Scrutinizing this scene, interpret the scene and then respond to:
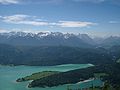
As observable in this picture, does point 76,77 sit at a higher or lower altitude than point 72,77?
lower

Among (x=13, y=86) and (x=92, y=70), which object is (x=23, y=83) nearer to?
(x=13, y=86)

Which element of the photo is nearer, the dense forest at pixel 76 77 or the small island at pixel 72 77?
the dense forest at pixel 76 77

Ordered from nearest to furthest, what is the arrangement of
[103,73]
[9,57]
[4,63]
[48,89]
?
[48,89]
[103,73]
[4,63]
[9,57]

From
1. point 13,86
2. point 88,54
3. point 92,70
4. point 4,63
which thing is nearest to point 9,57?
point 4,63

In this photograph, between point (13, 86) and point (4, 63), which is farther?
point (4, 63)

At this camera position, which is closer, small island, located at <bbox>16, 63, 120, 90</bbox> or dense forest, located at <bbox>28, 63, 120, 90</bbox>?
dense forest, located at <bbox>28, 63, 120, 90</bbox>

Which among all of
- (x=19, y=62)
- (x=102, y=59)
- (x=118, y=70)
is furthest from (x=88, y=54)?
(x=118, y=70)

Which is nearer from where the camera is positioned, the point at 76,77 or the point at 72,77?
the point at 72,77

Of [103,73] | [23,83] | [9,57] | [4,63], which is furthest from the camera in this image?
[9,57]

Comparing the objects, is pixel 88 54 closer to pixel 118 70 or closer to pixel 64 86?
pixel 118 70
